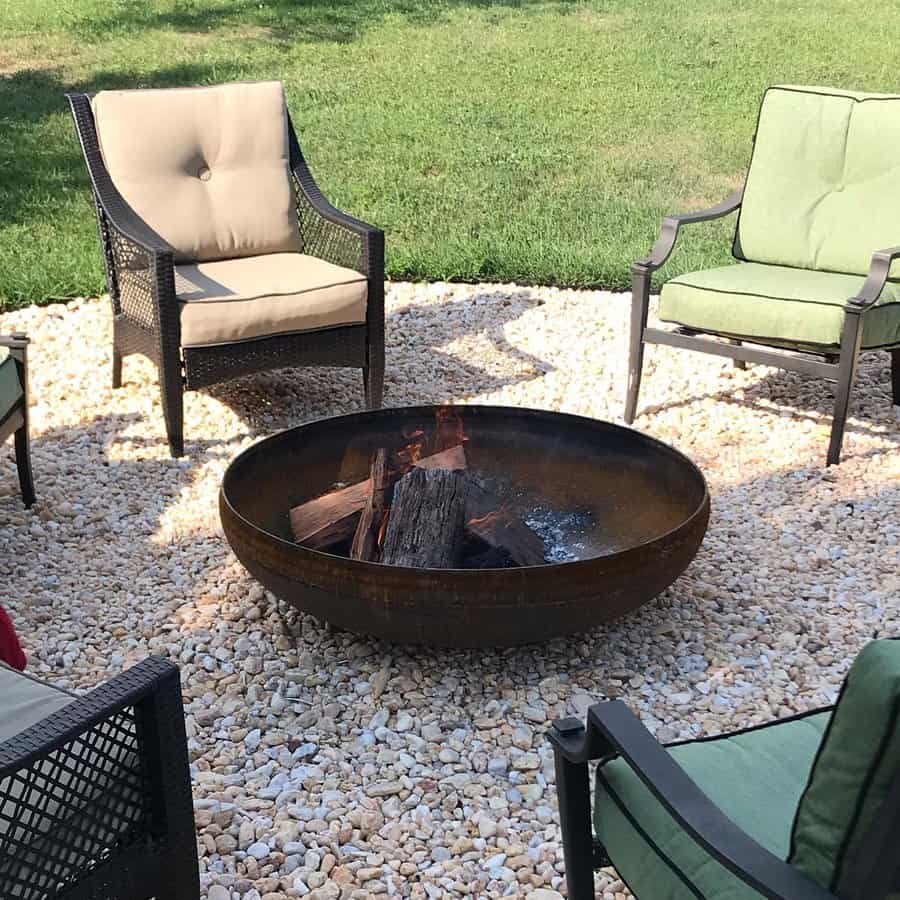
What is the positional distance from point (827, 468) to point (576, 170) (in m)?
4.74

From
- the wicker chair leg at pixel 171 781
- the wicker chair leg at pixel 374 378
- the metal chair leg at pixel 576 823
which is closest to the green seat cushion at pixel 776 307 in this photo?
the wicker chair leg at pixel 374 378

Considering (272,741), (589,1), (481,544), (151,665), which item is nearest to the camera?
(151,665)

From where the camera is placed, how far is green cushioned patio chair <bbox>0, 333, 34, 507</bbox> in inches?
128

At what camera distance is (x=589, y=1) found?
1251 cm

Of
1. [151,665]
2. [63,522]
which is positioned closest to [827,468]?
[63,522]

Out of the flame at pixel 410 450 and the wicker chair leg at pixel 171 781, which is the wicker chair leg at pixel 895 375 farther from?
the wicker chair leg at pixel 171 781

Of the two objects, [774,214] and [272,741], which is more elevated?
[774,214]

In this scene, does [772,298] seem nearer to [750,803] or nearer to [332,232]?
[332,232]

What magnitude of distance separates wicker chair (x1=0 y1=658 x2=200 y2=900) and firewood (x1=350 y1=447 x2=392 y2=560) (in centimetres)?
97

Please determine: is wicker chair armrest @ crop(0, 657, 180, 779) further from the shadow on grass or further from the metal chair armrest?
the shadow on grass

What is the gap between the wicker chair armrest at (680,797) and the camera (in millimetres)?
1270

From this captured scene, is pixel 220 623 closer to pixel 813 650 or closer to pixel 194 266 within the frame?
pixel 813 650

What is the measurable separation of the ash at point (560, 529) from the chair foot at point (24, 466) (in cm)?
150

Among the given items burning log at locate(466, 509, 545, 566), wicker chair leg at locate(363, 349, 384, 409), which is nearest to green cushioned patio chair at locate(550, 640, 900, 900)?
burning log at locate(466, 509, 545, 566)
